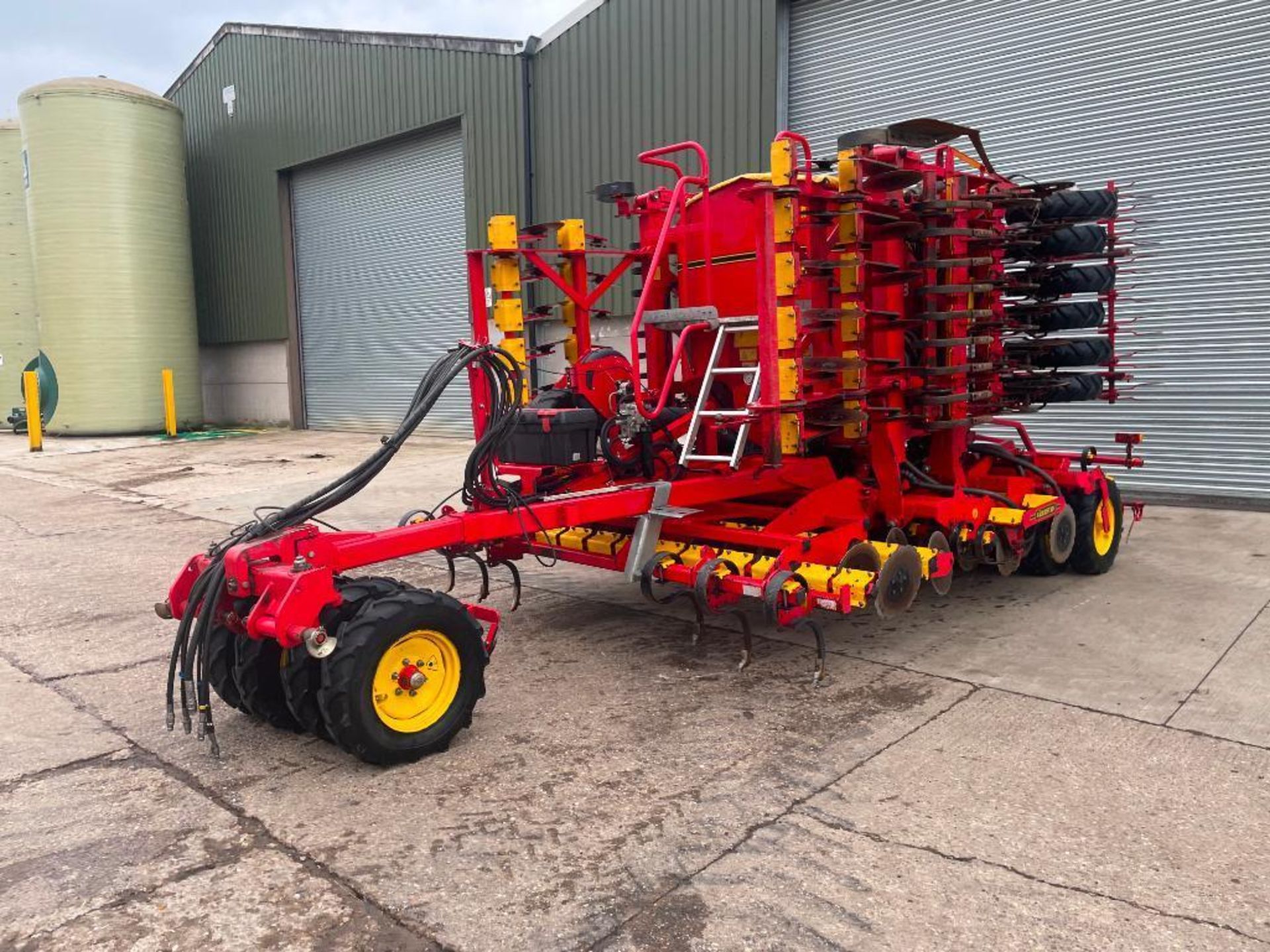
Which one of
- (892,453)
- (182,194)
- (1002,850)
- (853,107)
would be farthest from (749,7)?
(182,194)

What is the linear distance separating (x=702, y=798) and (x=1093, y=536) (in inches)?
167

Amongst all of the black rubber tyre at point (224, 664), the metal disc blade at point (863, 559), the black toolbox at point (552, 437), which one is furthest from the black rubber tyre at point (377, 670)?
the metal disc blade at point (863, 559)

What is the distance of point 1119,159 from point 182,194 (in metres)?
18.8

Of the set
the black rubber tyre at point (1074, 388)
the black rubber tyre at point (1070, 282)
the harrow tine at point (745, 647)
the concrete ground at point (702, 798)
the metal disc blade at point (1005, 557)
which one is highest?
the black rubber tyre at point (1070, 282)

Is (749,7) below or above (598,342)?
above

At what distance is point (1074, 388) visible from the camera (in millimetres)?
6574

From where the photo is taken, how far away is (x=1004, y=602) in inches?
247

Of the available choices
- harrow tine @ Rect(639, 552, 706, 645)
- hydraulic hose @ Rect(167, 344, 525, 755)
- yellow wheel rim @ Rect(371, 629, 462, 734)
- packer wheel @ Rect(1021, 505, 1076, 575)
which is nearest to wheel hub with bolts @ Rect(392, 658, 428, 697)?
yellow wheel rim @ Rect(371, 629, 462, 734)

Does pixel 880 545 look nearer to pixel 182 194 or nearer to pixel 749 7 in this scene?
pixel 749 7

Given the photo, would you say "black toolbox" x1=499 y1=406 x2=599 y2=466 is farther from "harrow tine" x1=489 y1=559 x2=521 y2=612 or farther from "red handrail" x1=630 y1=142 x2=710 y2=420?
"harrow tine" x1=489 y1=559 x2=521 y2=612

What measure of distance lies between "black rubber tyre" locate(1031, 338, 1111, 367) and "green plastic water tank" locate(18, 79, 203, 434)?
1889cm

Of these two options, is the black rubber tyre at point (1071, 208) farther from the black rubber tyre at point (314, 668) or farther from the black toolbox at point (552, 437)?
the black rubber tyre at point (314, 668)

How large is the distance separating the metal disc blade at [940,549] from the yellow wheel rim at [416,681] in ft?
8.75

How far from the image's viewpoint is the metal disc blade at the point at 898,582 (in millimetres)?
4914
